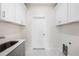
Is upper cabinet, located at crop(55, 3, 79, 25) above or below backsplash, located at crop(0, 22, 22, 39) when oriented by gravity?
above

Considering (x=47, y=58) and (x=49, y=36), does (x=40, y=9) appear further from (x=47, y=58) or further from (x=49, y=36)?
(x=47, y=58)

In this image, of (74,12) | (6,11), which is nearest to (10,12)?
(6,11)

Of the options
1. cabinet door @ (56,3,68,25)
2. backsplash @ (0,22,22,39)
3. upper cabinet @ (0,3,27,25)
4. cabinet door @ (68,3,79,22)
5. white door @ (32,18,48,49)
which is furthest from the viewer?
white door @ (32,18,48,49)

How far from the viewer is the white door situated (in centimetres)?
470

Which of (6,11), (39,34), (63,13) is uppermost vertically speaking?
(63,13)

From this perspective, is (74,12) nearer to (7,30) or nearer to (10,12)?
(10,12)

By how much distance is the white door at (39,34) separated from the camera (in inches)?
185

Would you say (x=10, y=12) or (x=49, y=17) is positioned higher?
(x=49, y=17)

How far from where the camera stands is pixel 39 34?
15.8 feet

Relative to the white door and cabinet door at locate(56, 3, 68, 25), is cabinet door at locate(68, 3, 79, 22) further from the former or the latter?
the white door

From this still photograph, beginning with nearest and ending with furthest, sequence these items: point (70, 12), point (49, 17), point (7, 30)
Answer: point (70, 12) < point (7, 30) < point (49, 17)

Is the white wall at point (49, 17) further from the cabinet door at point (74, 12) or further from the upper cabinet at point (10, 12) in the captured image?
the cabinet door at point (74, 12)

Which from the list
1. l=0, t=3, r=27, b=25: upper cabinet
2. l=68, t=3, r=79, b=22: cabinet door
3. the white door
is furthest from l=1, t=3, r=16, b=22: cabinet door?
the white door

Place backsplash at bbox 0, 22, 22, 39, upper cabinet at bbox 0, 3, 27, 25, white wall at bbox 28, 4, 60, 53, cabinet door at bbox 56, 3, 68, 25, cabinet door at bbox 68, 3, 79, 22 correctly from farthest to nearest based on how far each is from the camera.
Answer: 1. white wall at bbox 28, 4, 60, 53
2. cabinet door at bbox 56, 3, 68, 25
3. backsplash at bbox 0, 22, 22, 39
4. cabinet door at bbox 68, 3, 79, 22
5. upper cabinet at bbox 0, 3, 27, 25
